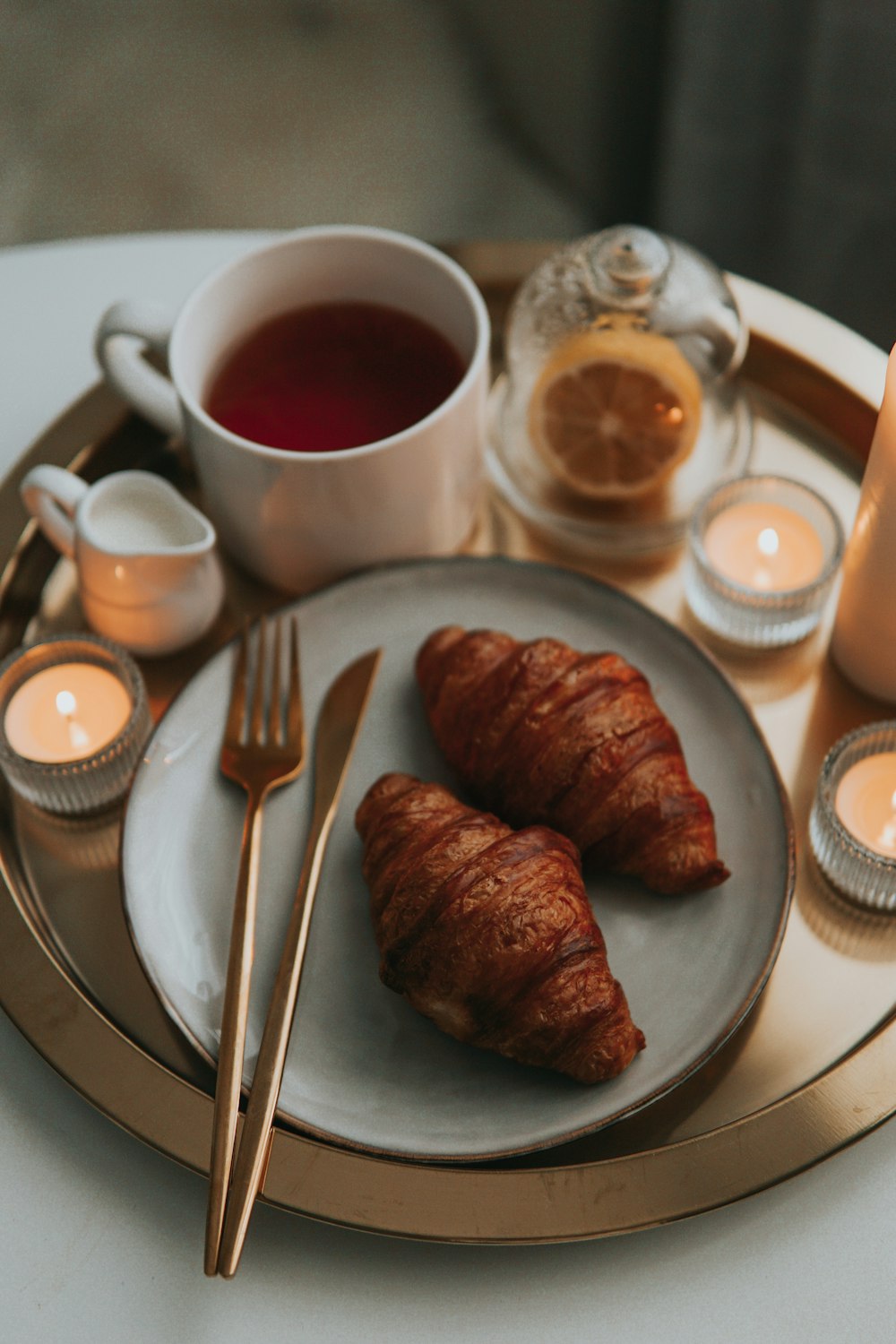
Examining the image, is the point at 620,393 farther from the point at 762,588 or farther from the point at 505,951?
the point at 505,951

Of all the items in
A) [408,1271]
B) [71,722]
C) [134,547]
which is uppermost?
[134,547]

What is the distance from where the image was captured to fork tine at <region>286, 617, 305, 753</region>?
1.01 meters

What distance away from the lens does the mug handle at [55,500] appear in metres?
1.06

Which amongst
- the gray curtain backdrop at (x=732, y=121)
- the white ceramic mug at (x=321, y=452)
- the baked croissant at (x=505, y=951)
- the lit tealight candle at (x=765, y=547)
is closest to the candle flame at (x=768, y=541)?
the lit tealight candle at (x=765, y=547)

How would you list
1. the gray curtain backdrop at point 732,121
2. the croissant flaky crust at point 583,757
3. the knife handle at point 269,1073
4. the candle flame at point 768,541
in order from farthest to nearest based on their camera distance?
the gray curtain backdrop at point 732,121
the candle flame at point 768,541
the croissant flaky crust at point 583,757
the knife handle at point 269,1073

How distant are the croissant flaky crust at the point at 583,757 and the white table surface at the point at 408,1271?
0.23 m

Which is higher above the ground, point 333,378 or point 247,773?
point 333,378

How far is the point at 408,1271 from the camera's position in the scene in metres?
0.83

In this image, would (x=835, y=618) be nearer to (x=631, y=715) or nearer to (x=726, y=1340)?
(x=631, y=715)

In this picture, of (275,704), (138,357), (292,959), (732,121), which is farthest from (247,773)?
(732,121)

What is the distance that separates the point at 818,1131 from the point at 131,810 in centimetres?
53

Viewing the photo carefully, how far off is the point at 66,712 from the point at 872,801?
0.62 metres

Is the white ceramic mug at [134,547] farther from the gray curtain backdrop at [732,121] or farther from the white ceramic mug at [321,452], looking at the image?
the gray curtain backdrop at [732,121]

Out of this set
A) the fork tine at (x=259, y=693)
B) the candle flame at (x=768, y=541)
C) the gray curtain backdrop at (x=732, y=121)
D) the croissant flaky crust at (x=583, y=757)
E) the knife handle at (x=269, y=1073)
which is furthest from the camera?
the gray curtain backdrop at (x=732, y=121)
